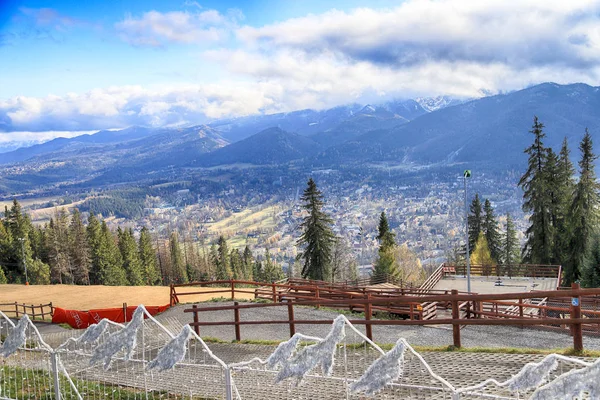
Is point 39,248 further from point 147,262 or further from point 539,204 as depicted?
point 539,204

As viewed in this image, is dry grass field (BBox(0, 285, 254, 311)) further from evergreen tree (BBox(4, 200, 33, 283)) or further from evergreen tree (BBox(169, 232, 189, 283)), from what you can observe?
evergreen tree (BBox(169, 232, 189, 283))

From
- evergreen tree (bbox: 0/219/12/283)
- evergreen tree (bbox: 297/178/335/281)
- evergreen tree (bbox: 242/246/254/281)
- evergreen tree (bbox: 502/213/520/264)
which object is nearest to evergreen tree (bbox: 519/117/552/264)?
evergreen tree (bbox: 297/178/335/281)

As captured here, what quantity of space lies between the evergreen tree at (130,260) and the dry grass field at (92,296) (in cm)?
3603

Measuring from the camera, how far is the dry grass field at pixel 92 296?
27.1m

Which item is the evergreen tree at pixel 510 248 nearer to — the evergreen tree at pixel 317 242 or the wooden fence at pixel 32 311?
the evergreen tree at pixel 317 242

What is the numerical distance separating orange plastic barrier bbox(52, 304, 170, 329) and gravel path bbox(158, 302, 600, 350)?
9.73 ft

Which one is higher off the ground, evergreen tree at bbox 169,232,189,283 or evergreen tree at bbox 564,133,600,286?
evergreen tree at bbox 564,133,600,286

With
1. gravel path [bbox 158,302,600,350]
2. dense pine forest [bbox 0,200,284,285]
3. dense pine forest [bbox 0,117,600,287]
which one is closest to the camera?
gravel path [bbox 158,302,600,350]

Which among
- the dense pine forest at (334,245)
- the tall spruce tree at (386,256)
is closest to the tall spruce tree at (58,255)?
the dense pine forest at (334,245)

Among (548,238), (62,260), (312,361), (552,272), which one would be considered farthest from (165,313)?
(62,260)

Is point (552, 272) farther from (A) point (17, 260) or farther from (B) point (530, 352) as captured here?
(A) point (17, 260)

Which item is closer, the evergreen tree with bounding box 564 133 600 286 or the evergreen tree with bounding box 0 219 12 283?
the evergreen tree with bounding box 564 133 600 286

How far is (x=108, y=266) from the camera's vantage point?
2719 inches

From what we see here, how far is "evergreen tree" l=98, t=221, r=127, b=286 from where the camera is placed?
226 ft
